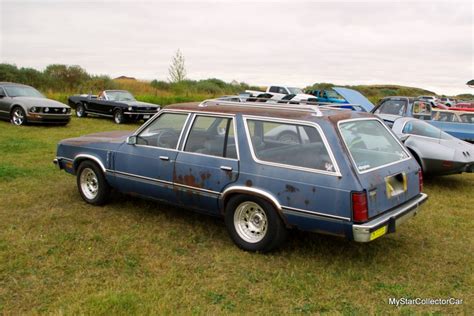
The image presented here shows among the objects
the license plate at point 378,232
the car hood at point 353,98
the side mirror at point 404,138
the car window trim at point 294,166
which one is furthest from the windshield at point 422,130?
the car hood at point 353,98

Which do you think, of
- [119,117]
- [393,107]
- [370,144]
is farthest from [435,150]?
[119,117]

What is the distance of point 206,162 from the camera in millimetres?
4891

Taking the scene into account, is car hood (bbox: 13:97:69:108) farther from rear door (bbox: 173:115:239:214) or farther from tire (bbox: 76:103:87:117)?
rear door (bbox: 173:115:239:214)

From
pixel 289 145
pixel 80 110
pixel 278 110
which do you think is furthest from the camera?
pixel 80 110

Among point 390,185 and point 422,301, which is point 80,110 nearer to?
point 390,185

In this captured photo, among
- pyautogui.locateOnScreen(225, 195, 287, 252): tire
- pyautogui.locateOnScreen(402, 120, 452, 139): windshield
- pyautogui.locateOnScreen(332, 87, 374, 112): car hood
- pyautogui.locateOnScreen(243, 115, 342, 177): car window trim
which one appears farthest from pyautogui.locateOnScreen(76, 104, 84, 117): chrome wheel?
pyautogui.locateOnScreen(225, 195, 287, 252): tire

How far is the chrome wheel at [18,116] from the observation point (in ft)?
Answer: 48.3

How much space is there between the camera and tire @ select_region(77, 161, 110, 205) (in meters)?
5.95

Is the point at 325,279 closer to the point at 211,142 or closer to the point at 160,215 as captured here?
the point at 211,142

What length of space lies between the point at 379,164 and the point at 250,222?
149 centimetres

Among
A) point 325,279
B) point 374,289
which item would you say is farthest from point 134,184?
point 374,289

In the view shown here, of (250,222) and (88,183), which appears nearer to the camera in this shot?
(250,222)

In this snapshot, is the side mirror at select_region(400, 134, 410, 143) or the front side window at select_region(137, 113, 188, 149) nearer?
the front side window at select_region(137, 113, 188, 149)

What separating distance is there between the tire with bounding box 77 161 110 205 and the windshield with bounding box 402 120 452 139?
5753 mm
